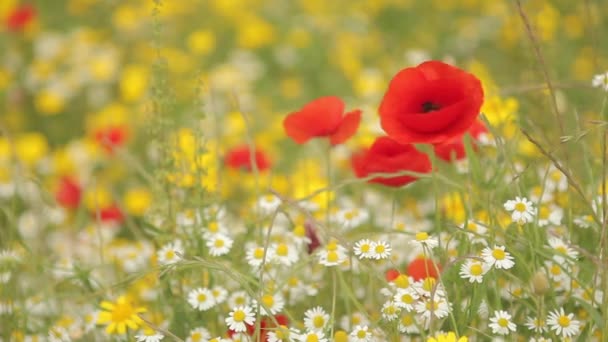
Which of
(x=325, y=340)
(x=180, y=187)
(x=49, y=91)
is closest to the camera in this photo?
(x=325, y=340)

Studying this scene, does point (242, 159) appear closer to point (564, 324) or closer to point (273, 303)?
point (273, 303)

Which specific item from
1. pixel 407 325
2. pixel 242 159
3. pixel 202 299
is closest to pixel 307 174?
pixel 242 159

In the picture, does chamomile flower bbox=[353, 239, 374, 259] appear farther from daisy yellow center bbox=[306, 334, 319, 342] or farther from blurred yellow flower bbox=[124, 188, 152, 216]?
blurred yellow flower bbox=[124, 188, 152, 216]

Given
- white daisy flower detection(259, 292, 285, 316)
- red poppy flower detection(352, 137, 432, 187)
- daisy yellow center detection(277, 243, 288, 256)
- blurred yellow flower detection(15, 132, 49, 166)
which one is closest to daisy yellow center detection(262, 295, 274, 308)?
white daisy flower detection(259, 292, 285, 316)

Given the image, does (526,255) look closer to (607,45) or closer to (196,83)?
(196,83)

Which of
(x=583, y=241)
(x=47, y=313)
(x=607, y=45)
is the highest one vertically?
(x=607, y=45)

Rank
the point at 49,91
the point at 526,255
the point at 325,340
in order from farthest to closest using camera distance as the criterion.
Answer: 1. the point at 49,91
2. the point at 526,255
3. the point at 325,340

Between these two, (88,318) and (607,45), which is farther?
(607,45)

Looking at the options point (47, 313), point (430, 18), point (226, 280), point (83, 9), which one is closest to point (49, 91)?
point (83, 9)
